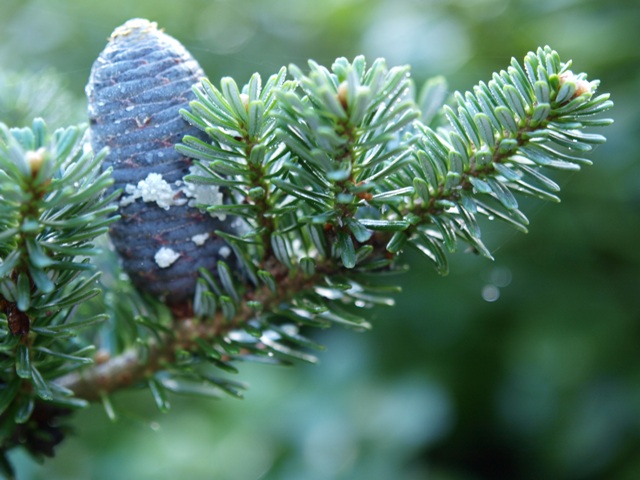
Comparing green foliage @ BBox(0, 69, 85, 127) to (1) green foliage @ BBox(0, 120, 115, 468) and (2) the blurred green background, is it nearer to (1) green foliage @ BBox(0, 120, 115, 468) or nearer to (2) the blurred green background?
(1) green foliage @ BBox(0, 120, 115, 468)

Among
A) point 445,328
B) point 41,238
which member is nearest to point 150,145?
point 41,238

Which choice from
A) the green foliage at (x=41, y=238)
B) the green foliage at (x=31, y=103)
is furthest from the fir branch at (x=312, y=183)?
the green foliage at (x=31, y=103)

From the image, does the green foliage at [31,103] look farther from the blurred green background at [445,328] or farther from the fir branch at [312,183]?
the blurred green background at [445,328]

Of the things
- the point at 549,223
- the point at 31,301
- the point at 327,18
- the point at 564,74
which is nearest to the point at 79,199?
the point at 31,301

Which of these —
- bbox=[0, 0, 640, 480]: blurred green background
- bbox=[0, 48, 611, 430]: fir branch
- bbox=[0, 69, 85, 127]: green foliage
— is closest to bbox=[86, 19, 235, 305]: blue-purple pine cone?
bbox=[0, 48, 611, 430]: fir branch

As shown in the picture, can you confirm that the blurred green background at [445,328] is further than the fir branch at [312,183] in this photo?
Yes

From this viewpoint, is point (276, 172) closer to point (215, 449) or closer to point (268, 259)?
point (268, 259)
